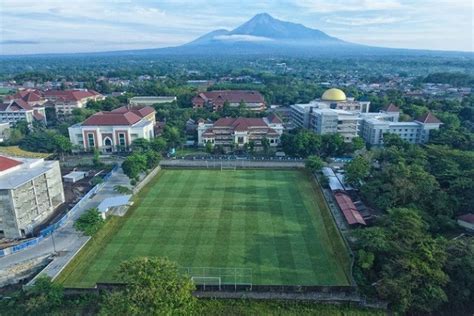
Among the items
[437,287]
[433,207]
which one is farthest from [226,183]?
[437,287]

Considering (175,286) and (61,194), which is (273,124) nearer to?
(61,194)

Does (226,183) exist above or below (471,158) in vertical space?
below

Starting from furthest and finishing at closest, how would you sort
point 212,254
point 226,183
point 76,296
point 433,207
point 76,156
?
point 76,156, point 226,183, point 433,207, point 212,254, point 76,296

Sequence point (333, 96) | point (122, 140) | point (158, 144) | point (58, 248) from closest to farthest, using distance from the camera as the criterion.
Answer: point (58, 248) < point (158, 144) < point (122, 140) < point (333, 96)

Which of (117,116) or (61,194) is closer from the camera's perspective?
(61,194)

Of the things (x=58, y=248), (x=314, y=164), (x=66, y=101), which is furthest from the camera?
(x=66, y=101)

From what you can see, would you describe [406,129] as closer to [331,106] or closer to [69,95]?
[331,106]

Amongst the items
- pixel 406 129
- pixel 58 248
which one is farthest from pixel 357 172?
pixel 58 248

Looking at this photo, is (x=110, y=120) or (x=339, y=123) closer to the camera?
(x=110, y=120)

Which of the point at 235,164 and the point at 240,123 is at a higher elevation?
the point at 240,123
